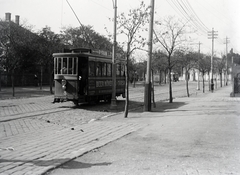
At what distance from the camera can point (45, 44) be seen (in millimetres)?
31125

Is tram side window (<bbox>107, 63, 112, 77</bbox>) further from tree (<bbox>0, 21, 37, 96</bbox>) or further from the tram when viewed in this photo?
tree (<bbox>0, 21, 37, 96</bbox>)

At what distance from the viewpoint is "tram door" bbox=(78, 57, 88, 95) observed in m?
16.4

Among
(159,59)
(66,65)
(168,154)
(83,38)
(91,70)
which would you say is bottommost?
(168,154)

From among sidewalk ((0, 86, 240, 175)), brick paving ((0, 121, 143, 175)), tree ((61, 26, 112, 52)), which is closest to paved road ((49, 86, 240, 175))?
sidewalk ((0, 86, 240, 175))

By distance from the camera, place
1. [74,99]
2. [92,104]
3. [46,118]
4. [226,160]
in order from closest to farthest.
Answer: [226,160] < [46,118] < [74,99] < [92,104]

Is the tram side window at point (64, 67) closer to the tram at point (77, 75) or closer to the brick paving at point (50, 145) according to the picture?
the tram at point (77, 75)

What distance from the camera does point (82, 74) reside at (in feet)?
54.3

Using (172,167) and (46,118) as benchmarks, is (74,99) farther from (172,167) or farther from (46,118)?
(172,167)

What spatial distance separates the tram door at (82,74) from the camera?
1642 centimetres

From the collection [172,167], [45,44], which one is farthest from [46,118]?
[45,44]

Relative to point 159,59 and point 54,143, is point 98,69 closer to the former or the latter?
point 54,143

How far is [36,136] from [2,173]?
3.48 metres

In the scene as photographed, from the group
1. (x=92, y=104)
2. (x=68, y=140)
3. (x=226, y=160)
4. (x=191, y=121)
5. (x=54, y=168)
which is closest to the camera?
(x=54, y=168)

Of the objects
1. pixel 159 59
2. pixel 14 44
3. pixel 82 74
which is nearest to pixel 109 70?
pixel 82 74
